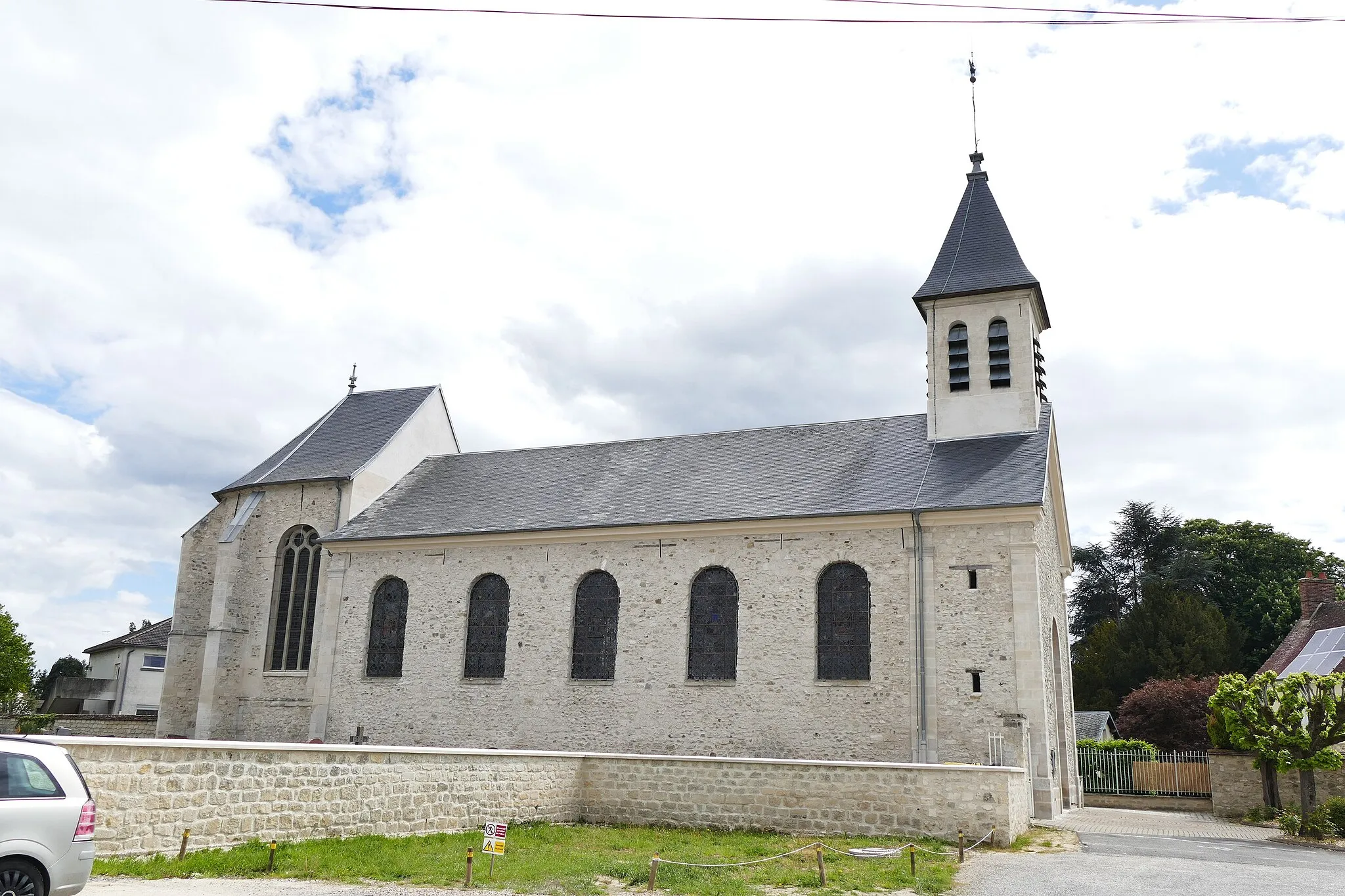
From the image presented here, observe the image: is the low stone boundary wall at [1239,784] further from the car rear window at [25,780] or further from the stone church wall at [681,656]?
the car rear window at [25,780]

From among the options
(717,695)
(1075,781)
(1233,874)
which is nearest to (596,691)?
(717,695)

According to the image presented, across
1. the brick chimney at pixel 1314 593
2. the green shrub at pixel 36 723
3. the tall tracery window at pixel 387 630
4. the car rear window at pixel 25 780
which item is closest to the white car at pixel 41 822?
the car rear window at pixel 25 780

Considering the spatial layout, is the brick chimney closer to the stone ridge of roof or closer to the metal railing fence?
the metal railing fence

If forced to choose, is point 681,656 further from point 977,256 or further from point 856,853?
point 977,256

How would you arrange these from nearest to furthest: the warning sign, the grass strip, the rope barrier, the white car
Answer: the white car < the grass strip < the warning sign < the rope barrier

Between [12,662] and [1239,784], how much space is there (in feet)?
143

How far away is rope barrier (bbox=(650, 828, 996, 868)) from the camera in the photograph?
1141cm

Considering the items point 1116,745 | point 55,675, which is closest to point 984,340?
point 1116,745

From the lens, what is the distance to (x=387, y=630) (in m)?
24.2

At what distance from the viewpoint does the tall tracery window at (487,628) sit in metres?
23.0

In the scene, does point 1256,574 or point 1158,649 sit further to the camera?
point 1256,574

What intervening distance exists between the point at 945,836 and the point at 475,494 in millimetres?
15233

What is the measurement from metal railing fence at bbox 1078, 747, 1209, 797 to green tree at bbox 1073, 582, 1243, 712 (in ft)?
35.4

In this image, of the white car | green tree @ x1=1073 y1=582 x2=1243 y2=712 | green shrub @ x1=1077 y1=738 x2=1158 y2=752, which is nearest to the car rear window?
the white car
